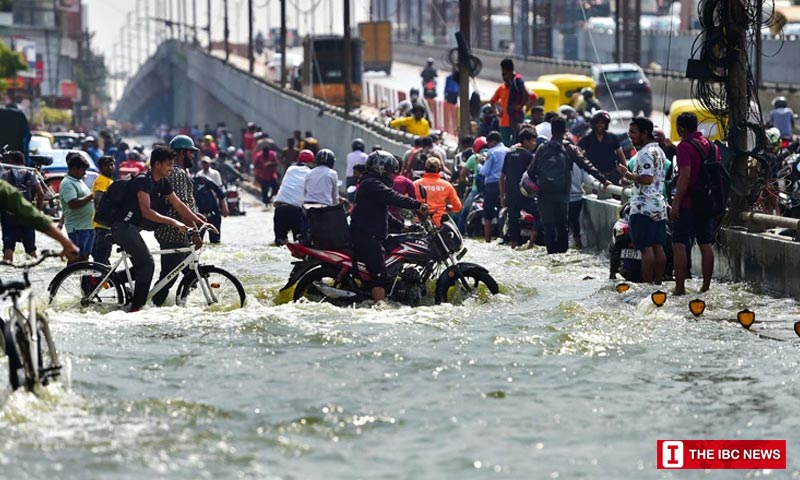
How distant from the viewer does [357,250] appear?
16.1 m

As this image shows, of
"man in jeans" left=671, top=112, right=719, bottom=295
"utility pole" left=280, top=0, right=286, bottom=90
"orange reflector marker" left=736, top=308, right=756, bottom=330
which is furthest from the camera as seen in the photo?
"utility pole" left=280, top=0, right=286, bottom=90

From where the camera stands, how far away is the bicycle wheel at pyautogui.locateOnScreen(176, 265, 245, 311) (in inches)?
616

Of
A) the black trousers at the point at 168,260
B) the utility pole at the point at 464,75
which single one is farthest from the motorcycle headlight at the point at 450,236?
the utility pole at the point at 464,75

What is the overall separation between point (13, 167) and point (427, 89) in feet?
108

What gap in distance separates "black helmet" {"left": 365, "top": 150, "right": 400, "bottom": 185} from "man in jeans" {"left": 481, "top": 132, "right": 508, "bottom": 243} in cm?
787

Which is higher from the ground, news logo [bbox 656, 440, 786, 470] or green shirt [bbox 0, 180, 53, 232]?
green shirt [bbox 0, 180, 53, 232]

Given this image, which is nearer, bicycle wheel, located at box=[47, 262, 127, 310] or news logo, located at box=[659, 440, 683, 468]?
news logo, located at box=[659, 440, 683, 468]

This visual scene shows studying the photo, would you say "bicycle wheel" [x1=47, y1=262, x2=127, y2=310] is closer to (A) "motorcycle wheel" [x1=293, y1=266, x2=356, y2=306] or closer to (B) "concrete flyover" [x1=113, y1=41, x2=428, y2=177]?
(A) "motorcycle wheel" [x1=293, y1=266, x2=356, y2=306]

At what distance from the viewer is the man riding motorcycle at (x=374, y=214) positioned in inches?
626

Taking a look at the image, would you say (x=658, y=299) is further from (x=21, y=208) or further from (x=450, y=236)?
(x=21, y=208)

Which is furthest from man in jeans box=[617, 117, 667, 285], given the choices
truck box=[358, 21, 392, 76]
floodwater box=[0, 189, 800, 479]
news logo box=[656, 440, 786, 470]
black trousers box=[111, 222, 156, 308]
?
truck box=[358, 21, 392, 76]

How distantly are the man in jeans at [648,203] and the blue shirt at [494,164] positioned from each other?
6.86 metres

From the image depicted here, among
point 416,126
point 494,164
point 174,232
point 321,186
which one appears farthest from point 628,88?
point 174,232

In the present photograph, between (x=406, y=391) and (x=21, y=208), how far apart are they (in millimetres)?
2719
